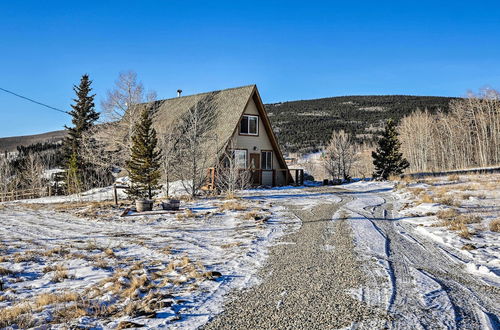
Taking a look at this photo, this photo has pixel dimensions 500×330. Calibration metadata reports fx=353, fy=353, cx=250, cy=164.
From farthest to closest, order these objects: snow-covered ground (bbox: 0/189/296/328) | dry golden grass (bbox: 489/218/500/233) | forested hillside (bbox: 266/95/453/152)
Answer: forested hillside (bbox: 266/95/453/152) → dry golden grass (bbox: 489/218/500/233) → snow-covered ground (bbox: 0/189/296/328)

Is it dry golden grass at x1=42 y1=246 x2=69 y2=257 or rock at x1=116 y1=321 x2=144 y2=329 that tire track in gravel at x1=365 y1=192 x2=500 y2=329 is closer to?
rock at x1=116 y1=321 x2=144 y2=329

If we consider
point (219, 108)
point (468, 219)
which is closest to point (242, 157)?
point (219, 108)

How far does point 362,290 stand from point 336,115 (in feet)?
327

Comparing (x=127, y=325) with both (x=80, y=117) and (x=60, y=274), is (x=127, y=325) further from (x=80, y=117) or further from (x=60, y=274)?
(x=80, y=117)

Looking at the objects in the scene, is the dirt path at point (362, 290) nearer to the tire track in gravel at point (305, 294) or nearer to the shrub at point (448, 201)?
the tire track in gravel at point (305, 294)

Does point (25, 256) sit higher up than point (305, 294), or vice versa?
point (25, 256)

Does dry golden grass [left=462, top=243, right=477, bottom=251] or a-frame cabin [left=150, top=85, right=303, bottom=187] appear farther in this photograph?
a-frame cabin [left=150, top=85, right=303, bottom=187]

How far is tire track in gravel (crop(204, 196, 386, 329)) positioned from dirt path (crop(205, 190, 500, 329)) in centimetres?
1

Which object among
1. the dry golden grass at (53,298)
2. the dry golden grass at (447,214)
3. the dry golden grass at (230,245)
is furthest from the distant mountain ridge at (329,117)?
the dry golden grass at (53,298)

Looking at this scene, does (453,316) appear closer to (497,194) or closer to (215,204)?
(215,204)

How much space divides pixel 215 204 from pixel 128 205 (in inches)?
160

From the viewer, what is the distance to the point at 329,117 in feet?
325

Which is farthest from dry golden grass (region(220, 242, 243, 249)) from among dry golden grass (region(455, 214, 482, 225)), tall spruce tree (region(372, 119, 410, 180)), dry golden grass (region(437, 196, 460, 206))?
tall spruce tree (region(372, 119, 410, 180))

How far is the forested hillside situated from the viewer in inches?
3399
